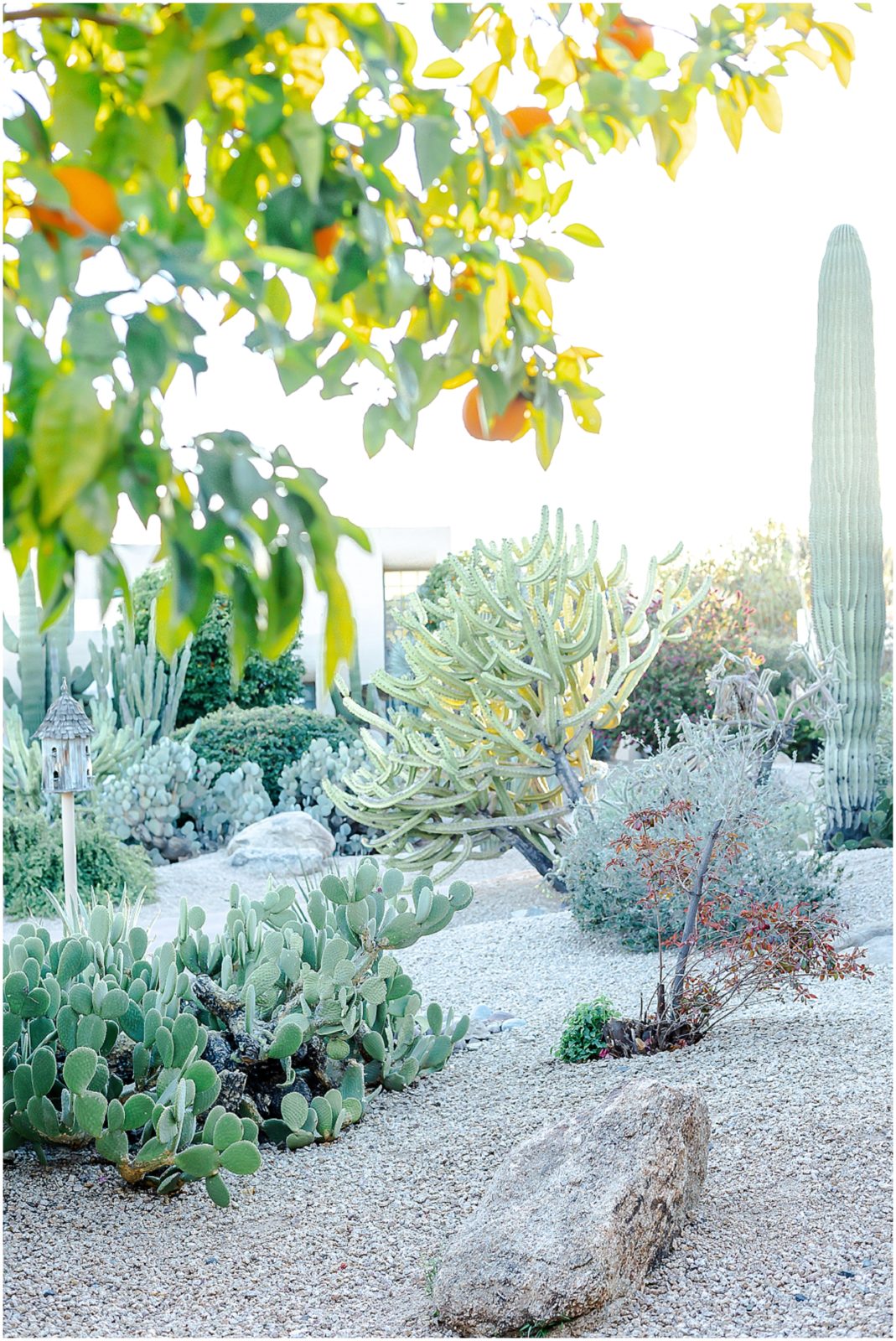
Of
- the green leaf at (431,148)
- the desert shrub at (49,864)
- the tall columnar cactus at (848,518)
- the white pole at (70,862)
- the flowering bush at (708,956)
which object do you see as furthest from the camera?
the tall columnar cactus at (848,518)

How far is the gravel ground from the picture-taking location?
72.8 inches

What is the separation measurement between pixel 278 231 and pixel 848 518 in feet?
16.8

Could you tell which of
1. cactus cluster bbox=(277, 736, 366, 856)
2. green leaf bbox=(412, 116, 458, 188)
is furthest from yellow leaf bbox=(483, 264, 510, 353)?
cactus cluster bbox=(277, 736, 366, 856)

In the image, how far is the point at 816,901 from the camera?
4086 millimetres

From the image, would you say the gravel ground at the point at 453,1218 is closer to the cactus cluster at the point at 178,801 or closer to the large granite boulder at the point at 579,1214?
the large granite boulder at the point at 579,1214

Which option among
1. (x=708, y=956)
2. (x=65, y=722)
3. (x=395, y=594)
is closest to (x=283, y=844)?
(x=65, y=722)

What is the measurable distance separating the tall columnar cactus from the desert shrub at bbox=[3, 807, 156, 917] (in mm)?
3395

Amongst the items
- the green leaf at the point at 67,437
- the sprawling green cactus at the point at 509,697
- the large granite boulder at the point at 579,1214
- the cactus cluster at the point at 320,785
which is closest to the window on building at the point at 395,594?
the cactus cluster at the point at 320,785

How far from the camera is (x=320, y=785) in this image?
7359 millimetres

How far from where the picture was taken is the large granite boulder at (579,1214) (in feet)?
5.72

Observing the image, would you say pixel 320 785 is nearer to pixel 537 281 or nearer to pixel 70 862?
pixel 70 862

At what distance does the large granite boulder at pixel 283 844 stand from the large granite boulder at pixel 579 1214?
426cm

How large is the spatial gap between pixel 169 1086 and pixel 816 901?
2657 millimetres

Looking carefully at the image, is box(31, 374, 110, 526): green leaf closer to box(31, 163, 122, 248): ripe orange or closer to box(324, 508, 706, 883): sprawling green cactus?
box(31, 163, 122, 248): ripe orange
